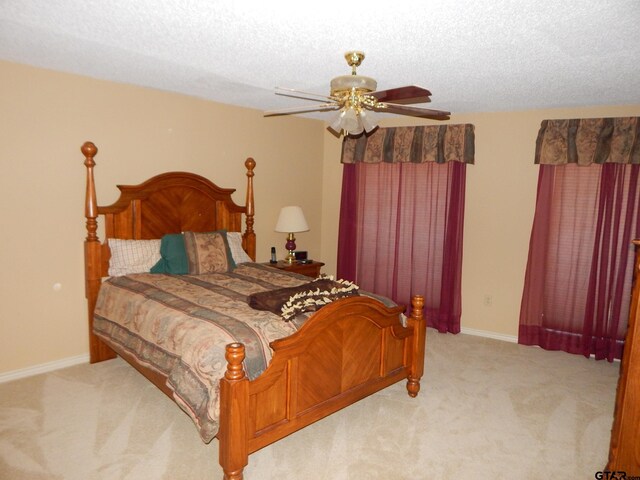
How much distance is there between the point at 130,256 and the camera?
3738 mm

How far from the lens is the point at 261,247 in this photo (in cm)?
516

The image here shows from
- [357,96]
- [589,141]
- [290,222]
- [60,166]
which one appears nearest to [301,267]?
[290,222]

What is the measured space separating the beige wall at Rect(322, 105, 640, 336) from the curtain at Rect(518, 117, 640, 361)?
0.46 feet

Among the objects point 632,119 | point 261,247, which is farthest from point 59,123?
point 632,119

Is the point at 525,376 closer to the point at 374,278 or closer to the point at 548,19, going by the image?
the point at 374,278

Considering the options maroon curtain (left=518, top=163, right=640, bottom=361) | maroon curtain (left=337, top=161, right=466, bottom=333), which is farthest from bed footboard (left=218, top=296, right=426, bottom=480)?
maroon curtain (left=518, top=163, right=640, bottom=361)

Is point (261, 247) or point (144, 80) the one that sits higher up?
point (144, 80)

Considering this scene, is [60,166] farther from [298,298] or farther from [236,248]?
[298,298]

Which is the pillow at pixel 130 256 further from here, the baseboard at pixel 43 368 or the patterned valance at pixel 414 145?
the patterned valance at pixel 414 145

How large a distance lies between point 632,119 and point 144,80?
14.0 ft

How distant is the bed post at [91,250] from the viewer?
3.56 m

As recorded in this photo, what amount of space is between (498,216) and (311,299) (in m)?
2.75

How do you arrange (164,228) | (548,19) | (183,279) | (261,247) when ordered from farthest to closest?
(261,247) → (164,228) → (183,279) → (548,19)

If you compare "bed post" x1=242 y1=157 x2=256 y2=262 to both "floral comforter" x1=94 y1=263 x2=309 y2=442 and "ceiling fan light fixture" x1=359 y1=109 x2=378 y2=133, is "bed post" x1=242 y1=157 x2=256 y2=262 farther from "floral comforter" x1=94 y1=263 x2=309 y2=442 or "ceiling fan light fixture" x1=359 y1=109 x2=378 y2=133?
"ceiling fan light fixture" x1=359 y1=109 x2=378 y2=133
